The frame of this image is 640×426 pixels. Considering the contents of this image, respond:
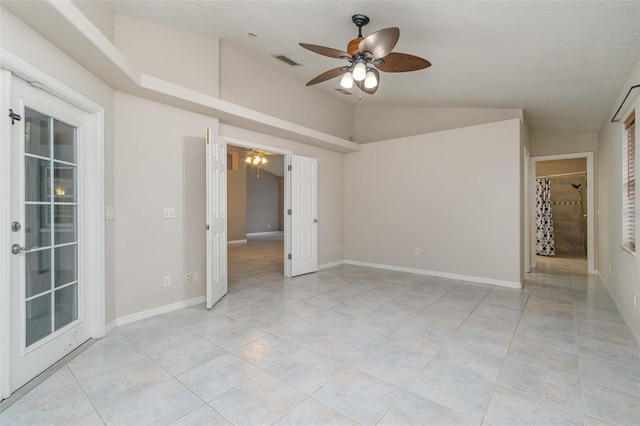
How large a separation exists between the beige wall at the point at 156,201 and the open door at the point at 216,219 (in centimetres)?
19

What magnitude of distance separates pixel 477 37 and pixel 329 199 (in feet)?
12.7

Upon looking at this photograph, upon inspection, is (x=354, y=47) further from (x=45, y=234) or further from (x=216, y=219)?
(x=45, y=234)

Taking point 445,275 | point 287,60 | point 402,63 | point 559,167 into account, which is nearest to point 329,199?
point 445,275

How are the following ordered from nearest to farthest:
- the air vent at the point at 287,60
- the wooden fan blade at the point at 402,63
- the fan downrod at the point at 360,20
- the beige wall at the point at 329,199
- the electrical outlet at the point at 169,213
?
the wooden fan blade at the point at 402,63, the fan downrod at the point at 360,20, the electrical outlet at the point at 169,213, the air vent at the point at 287,60, the beige wall at the point at 329,199

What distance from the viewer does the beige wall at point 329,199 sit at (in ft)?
19.5

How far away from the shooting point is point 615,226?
3.88 metres

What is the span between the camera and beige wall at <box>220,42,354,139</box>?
4211 mm

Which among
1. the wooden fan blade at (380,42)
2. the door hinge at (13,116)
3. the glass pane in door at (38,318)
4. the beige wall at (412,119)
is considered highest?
the beige wall at (412,119)

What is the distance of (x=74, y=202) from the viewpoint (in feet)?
8.62

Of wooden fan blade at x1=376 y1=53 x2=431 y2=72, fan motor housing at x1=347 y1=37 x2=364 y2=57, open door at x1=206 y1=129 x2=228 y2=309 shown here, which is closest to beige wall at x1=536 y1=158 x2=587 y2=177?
wooden fan blade at x1=376 y1=53 x2=431 y2=72

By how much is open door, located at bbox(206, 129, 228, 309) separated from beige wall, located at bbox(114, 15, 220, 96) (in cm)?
72

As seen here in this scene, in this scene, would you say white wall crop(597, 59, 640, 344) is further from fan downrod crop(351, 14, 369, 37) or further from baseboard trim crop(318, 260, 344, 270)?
baseboard trim crop(318, 260, 344, 270)

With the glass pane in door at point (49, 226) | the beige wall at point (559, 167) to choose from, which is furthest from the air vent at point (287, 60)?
the beige wall at point (559, 167)

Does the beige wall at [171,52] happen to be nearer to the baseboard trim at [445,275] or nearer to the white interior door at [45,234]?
the white interior door at [45,234]
